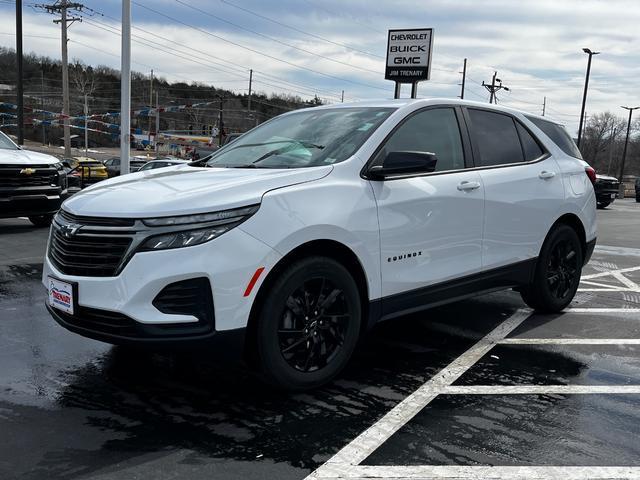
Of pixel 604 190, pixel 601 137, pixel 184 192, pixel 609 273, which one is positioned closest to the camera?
pixel 184 192

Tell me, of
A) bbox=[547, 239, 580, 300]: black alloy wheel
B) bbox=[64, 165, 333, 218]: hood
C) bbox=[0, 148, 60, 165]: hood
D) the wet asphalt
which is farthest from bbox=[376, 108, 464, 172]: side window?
bbox=[0, 148, 60, 165]: hood

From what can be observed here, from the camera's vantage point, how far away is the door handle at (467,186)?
4.25 meters

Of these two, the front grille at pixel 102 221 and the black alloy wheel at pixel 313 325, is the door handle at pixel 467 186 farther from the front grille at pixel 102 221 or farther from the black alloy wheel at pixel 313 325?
the front grille at pixel 102 221

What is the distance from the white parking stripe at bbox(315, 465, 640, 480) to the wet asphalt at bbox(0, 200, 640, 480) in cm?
6

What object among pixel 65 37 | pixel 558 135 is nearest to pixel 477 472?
pixel 558 135

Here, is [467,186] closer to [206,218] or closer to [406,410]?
[406,410]

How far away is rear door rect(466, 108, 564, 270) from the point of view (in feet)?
15.0

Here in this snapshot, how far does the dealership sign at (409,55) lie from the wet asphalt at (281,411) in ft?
36.8

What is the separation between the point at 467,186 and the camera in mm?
4297

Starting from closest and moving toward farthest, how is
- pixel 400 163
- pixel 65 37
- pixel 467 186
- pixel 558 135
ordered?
pixel 400 163, pixel 467 186, pixel 558 135, pixel 65 37

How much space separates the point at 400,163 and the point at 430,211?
0.48 metres

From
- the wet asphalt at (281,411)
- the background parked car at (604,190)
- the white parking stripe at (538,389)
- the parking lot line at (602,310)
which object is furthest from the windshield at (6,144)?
the background parked car at (604,190)

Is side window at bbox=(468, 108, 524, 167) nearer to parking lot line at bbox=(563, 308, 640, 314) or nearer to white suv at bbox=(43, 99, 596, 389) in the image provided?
white suv at bbox=(43, 99, 596, 389)

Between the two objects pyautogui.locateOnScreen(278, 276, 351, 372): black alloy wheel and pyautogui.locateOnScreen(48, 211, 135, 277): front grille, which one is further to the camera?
pyautogui.locateOnScreen(278, 276, 351, 372): black alloy wheel
